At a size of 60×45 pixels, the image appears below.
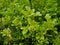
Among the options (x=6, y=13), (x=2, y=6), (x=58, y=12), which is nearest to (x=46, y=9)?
(x=58, y=12)

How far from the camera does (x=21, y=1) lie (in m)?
2.14

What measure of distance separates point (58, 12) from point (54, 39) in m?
0.35

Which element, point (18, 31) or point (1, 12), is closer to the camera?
point (18, 31)

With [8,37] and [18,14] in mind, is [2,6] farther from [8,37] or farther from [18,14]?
[8,37]

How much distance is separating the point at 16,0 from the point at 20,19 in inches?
14.9

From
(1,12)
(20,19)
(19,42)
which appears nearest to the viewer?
(20,19)

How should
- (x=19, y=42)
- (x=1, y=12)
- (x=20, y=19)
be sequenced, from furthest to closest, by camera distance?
(x=1, y=12) → (x=19, y=42) → (x=20, y=19)

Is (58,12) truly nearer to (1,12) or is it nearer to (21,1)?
(21,1)

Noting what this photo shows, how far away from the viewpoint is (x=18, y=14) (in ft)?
6.94

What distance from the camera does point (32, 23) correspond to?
5.87 ft

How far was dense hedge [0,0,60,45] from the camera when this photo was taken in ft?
5.91

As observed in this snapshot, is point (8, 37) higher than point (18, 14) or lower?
lower

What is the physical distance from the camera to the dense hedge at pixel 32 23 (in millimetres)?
1802

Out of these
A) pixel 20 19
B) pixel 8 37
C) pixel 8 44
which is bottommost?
pixel 8 44
